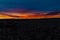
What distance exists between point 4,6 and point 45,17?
0.44m

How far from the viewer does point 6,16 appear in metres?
0.82

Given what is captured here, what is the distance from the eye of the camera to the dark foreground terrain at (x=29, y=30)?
2.74 ft

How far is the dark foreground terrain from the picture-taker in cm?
83

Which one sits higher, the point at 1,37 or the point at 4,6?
the point at 4,6

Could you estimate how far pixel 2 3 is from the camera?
0.81 m

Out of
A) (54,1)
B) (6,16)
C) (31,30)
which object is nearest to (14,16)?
(6,16)

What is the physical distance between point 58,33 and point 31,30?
11.3 inches

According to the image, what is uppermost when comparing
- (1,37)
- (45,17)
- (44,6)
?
(44,6)

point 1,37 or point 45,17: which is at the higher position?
point 45,17

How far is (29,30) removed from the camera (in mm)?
841

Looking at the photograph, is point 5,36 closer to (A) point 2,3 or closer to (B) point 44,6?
(A) point 2,3

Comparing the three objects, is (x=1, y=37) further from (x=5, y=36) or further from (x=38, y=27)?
(x=38, y=27)

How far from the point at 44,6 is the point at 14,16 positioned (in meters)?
0.33

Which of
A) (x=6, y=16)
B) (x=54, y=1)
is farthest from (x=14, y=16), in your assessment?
(x=54, y=1)
